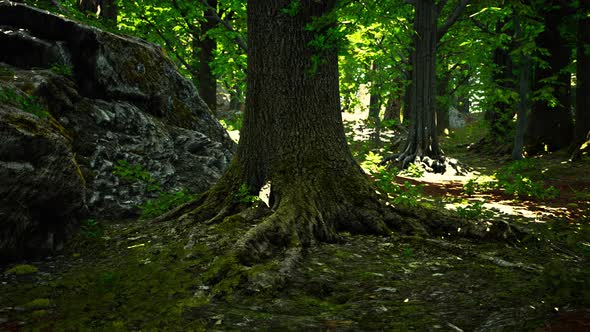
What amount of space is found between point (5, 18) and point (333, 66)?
6.13 meters

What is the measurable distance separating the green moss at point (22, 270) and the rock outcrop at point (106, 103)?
186cm

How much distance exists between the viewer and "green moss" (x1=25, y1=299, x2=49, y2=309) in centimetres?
314

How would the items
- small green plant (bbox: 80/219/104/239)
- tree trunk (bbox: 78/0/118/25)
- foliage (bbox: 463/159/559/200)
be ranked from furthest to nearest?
tree trunk (bbox: 78/0/118/25) → foliage (bbox: 463/159/559/200) → small green plant (bbox: 80/219/104/239)

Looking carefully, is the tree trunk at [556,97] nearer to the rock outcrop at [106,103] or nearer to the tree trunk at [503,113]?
the tree trunk at [503,113]

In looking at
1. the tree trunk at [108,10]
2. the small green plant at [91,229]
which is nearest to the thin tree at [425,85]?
the tree trunk at [108,10]

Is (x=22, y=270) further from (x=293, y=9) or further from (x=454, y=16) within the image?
(x=454, y=16)

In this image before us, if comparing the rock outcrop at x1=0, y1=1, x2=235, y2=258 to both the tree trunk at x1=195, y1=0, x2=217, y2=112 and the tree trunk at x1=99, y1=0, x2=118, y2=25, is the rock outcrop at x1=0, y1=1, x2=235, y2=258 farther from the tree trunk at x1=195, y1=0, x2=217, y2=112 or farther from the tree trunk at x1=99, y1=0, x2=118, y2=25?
the tree trunk at x1=195, y1=0, x2=217, y2=112

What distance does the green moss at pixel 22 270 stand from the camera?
4021 millimetres

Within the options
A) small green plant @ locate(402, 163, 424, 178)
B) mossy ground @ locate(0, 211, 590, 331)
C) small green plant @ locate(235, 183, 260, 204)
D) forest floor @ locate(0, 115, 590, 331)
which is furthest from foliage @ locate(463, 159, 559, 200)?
small green plant @ locate(235, 183, 260, 204)

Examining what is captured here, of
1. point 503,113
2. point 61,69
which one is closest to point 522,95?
point 503,113

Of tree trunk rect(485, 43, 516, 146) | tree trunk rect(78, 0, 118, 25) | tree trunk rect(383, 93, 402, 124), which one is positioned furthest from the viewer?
tree trunk rect(383, 93, 402, 124)

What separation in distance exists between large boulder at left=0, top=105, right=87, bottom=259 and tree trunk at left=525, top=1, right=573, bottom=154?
17.3 metres

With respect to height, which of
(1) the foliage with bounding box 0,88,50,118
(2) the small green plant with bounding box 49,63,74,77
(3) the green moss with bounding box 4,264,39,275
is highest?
(2) the small green plant with bounding box 49,63,74,77

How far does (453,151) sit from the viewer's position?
22.6m
